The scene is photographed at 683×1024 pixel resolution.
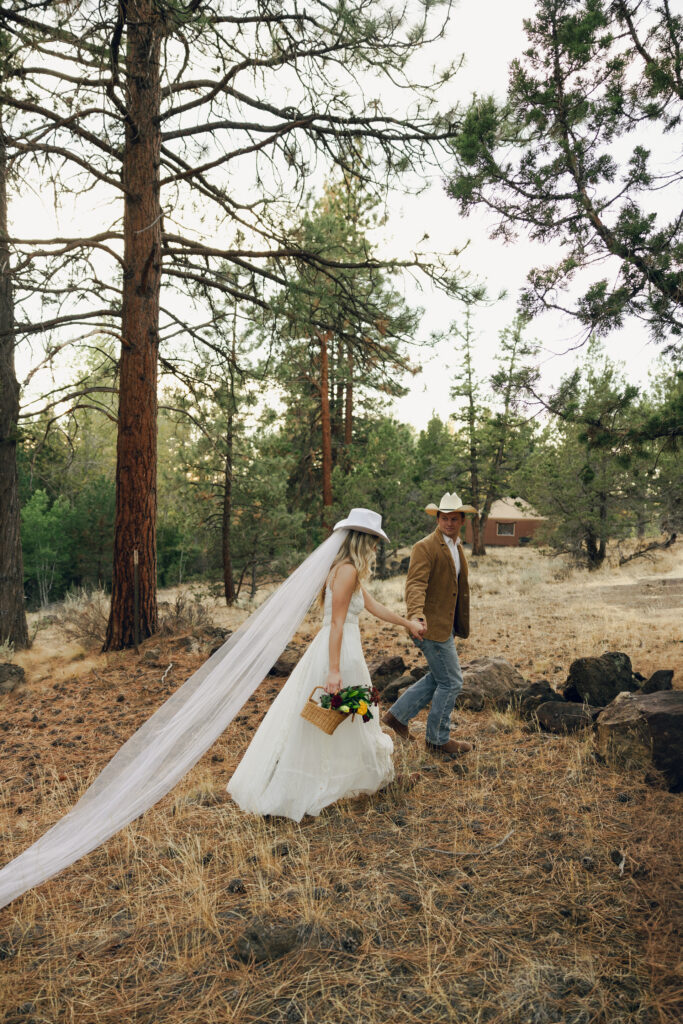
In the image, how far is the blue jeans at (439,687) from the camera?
5352 mm

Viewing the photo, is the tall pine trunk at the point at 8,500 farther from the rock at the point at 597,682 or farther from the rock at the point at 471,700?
the rock at the point at 597,682

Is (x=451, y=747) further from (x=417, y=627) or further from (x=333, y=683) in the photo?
(x=333, y=683)

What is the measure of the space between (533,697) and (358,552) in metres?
3.27

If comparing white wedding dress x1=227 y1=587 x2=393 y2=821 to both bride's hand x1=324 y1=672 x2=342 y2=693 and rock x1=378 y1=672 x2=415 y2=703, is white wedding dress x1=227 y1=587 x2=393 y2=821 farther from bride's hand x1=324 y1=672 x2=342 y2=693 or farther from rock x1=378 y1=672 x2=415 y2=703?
rock x1=378 y1=672 x2=415 y2=703

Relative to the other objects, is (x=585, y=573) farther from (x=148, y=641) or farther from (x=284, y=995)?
(x=284, y=995)

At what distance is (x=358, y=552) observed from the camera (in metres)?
4.57

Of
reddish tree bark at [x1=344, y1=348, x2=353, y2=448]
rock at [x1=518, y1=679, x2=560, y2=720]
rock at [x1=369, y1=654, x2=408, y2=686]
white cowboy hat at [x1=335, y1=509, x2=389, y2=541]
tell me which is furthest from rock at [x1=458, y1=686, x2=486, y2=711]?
reddish tree bark at [x1=344, y1=348, x2=353, y2=448]

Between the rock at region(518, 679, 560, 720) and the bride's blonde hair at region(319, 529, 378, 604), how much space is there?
2.99 metres

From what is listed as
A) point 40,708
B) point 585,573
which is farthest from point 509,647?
point 585,573

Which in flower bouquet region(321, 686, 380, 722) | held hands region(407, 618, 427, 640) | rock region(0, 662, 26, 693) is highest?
held hands region(407, 618, 427, 640)

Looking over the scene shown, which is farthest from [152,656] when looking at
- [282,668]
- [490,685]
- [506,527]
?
[506,527]

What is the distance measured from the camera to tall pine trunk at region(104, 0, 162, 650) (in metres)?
9.85

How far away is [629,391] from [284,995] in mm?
6616

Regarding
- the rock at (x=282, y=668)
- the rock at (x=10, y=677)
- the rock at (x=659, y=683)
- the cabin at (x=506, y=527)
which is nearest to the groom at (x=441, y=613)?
the rock at (x=659, y=683)
